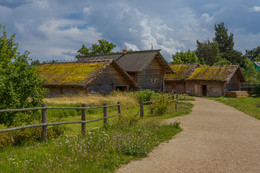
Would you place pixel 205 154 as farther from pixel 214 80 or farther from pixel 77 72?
pixel 214 80

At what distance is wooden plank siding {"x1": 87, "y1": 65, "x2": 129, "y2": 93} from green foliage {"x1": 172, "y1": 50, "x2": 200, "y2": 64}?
40588 millimetres

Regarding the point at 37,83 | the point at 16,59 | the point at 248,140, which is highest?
the point at 16,59

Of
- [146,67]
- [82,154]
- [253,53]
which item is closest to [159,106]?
[82,154]

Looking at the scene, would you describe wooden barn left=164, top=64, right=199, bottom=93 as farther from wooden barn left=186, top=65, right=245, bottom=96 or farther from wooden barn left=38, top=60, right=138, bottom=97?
wooden barn left=38, top=60, right=138, bottom=97

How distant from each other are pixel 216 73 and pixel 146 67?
11.3 meters

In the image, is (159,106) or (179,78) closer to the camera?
(159,106)

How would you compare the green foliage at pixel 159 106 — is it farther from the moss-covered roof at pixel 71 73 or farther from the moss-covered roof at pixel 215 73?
the moss-covered roof at pixel 215 73

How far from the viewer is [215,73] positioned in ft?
128

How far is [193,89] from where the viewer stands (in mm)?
40969

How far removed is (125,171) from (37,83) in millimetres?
5954

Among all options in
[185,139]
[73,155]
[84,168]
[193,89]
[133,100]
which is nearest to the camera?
[84,168]

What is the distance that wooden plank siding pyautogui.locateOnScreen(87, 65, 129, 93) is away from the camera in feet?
85.1

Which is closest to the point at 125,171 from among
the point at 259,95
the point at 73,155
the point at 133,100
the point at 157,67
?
the point at 73,155

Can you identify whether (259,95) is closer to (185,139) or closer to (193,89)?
(193,89)
